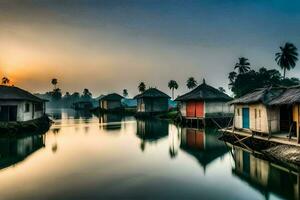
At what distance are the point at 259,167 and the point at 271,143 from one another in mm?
4425

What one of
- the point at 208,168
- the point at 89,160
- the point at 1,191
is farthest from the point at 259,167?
the point at 1,191

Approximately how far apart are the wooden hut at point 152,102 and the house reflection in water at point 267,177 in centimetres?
4667

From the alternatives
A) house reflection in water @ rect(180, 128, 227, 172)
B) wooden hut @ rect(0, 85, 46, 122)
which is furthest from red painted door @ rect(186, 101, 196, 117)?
wooden hut @ rect(0, 85, 46, 122)

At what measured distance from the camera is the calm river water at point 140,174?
11.1 meters

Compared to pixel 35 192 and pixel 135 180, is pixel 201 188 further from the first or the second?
pixel 35 192

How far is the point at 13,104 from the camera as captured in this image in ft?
106

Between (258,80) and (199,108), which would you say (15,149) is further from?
(258,80)

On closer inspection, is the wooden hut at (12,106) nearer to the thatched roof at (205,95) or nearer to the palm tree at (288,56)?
the thatched roof at (205,95)

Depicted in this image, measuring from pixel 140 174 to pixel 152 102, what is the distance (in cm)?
5015

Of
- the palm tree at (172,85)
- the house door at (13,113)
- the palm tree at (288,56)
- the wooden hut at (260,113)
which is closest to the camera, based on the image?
the wooden hut at (260,113)

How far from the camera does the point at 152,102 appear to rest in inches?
2534

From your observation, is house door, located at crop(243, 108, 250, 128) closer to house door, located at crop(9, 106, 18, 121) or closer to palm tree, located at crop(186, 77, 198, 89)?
house door, located at crop(9, 106, 18, 121)

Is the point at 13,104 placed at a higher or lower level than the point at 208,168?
higher

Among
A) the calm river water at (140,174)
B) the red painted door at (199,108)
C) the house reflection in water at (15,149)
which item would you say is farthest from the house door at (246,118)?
the house reflection in water at (15,149)
